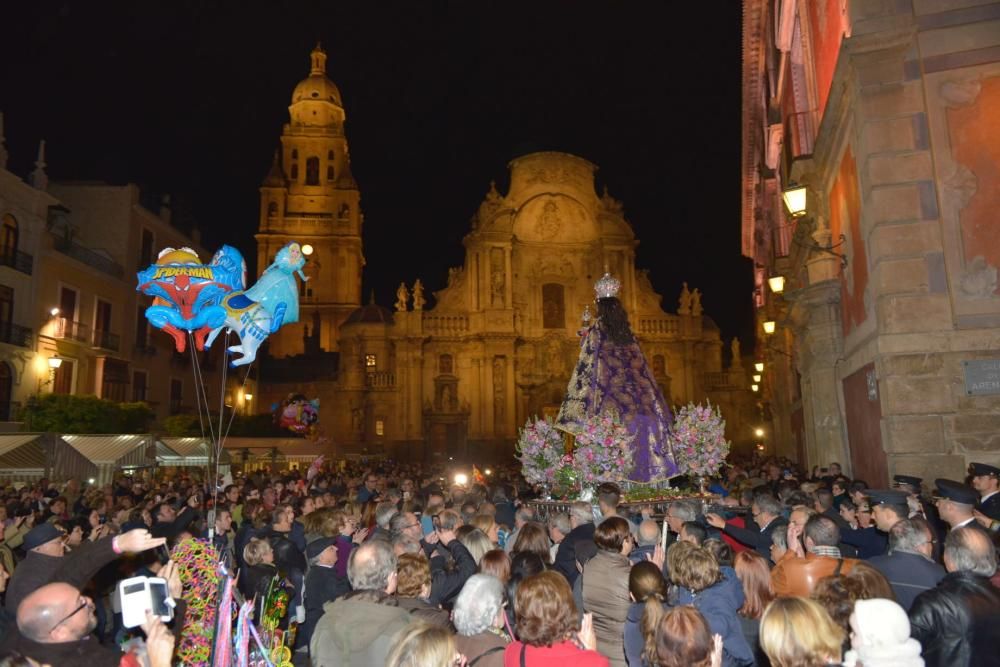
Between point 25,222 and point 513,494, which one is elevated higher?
point 25,222

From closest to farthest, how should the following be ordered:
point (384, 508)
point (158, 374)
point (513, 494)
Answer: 1. point (384, 508)
2. point (513, 494)
3. point (158, 374)

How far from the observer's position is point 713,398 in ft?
134

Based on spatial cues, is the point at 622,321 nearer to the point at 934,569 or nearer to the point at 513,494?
the point at 513,494

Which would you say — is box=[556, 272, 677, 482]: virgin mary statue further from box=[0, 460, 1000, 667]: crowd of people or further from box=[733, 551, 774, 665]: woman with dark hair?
box=[733, 551, 774, 665]: woman with dark hair

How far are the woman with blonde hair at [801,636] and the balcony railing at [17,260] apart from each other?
1024 inches

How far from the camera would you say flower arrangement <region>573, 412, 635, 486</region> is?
10.4 metres

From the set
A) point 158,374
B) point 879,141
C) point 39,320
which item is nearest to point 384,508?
point 879,141

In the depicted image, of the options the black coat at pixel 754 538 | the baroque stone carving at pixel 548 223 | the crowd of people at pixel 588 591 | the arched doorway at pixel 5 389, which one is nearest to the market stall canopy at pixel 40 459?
the arched doorway at pixel 5 389

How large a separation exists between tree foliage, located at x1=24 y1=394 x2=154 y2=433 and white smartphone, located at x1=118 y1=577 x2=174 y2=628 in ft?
75.6

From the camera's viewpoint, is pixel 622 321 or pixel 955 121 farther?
pixel 622 321

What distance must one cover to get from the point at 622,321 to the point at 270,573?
8340 millimetres

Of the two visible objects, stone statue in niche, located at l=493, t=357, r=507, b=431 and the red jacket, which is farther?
stone statue in niche, located at l=493, t=357, r=507, b=431

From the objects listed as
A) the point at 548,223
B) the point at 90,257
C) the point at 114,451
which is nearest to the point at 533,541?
the point at 114,451

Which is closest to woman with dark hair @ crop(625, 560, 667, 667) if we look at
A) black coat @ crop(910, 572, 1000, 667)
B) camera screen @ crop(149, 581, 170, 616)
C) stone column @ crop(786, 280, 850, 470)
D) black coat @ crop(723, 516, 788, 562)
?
black coat @ crop(910, 572, 1000, 667)
